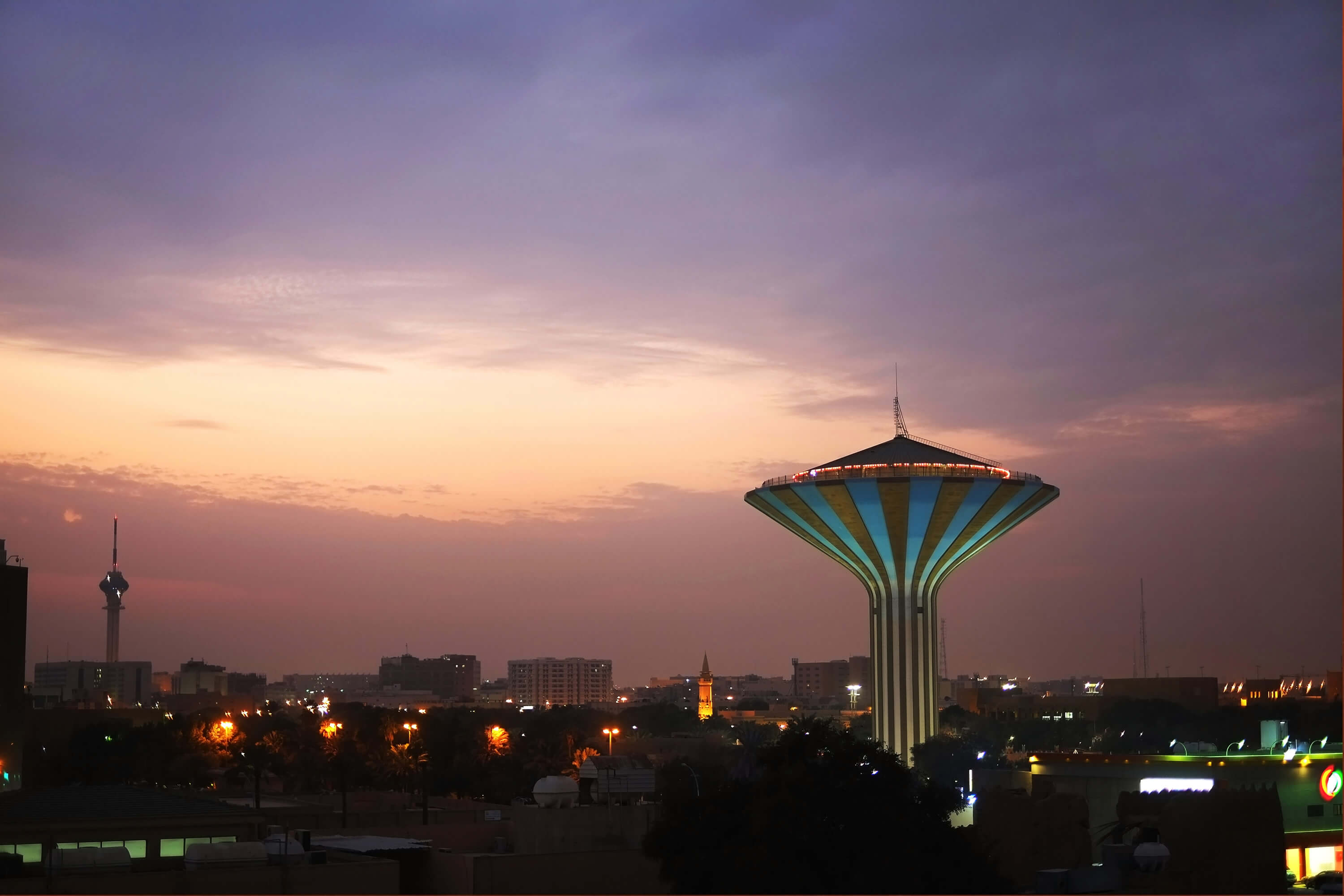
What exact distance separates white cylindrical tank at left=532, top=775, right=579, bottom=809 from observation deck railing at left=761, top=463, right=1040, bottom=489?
3843cm

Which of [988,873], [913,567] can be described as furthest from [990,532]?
[988,873]

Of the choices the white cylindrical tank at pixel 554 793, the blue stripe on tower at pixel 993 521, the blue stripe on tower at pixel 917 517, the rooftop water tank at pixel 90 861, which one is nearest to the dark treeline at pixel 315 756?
the blue stripe on tower at pixel 917 517

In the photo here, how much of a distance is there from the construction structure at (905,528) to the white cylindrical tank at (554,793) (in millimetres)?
38318

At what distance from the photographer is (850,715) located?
648 ft

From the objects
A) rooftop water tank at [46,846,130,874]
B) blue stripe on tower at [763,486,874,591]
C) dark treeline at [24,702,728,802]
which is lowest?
dark treeline at [24,702,728,802]

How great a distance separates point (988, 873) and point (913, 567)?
4225cm

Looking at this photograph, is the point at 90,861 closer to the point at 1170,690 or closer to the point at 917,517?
the point at 917,517

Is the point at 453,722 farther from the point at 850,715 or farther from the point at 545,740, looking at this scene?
the point at 850,715

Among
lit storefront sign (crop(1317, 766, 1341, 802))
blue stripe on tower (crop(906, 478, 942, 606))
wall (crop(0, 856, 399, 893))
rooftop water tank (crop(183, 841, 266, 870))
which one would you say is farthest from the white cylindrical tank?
blue stripe on tower (crop(906, 478, 942, 606))

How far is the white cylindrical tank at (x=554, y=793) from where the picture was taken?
33.2 metres

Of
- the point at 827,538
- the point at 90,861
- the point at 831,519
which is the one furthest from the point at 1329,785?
the point at 90,861

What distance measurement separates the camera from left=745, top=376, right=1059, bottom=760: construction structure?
69.8 m

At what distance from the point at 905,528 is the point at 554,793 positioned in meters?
39.6

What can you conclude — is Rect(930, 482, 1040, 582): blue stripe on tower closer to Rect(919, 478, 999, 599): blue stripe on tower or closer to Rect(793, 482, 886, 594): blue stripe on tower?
Rect(919, 478, 999, 599): blue stripe on tower
